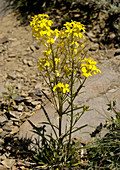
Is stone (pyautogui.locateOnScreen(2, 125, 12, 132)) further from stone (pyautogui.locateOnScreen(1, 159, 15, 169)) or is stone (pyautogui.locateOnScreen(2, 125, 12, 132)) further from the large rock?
stone (pyautogui.locateOnScreen(1, 159, 15, 169))

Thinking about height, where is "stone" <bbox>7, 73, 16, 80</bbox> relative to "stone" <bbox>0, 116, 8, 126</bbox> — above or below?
above

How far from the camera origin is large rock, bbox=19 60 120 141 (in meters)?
2.89

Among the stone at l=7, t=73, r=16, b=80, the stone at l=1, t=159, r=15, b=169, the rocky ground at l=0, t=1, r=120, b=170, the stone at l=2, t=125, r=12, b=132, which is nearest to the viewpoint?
the stone at l=1, t=159, r=15, b=169

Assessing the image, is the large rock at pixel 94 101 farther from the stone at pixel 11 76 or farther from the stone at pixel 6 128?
the stone at pixel 11 76

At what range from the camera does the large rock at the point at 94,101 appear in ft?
9.49

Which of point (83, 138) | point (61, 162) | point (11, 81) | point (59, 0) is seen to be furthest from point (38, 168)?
point (59, 0)

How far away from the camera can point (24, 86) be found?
3.75 meters

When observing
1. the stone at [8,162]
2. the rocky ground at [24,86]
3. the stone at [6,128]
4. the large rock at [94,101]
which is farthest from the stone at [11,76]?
the stone at [8,162]

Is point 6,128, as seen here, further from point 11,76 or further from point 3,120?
point 11,76

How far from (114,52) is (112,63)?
19.1 inches

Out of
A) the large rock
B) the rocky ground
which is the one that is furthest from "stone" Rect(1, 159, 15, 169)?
the large rock

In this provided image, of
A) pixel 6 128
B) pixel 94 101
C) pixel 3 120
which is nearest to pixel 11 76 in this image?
pixel 3 120

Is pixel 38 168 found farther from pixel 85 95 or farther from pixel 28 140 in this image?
pixel 85 95

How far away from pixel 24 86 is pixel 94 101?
1157 mm
